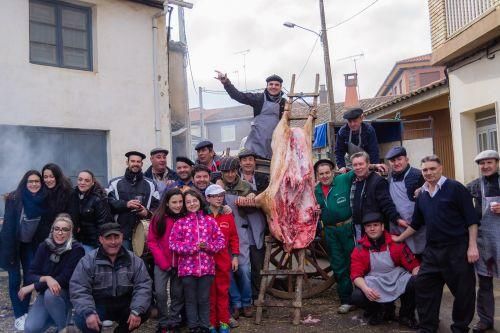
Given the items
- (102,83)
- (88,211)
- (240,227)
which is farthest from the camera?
(102,83)

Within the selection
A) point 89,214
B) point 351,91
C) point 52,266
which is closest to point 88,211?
point 89,214

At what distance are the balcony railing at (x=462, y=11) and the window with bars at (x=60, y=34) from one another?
7886mm

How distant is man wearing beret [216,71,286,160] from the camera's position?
668 cm

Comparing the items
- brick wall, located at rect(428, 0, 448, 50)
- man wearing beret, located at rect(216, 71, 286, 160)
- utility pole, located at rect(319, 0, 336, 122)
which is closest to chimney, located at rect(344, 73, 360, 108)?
utility pole, located at rect(319, 0, 336, 122)

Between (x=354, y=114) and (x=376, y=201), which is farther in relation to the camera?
(x=354, y=114)

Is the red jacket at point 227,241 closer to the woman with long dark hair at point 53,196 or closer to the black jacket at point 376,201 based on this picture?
the black jacket at point 376,201

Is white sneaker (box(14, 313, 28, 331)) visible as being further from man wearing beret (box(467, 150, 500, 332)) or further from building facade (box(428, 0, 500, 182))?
building facade (box(428, 0, 500, 182))

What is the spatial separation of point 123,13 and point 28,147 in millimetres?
3839

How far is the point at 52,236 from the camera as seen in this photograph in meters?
4.96

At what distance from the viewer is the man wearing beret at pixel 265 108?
6680 mm

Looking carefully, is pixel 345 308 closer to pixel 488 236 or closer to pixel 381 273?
pixel 381 273

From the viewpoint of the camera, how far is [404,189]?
5.49 meters

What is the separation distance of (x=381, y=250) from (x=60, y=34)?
8.50 metres

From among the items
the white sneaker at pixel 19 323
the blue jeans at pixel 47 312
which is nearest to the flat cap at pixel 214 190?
the blue jeans at pixel 47 312
